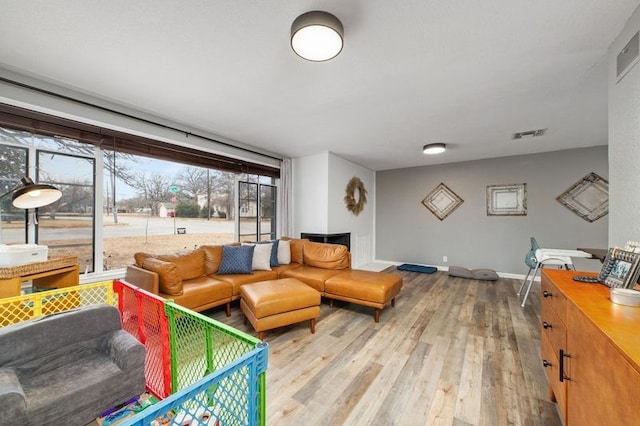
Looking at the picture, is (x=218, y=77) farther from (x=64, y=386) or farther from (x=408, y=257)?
(x=408, y=257)

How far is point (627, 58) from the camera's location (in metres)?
1.45

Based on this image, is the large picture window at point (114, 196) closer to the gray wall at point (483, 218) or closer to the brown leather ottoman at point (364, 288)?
the brown leather ottoman at point (364, 288)

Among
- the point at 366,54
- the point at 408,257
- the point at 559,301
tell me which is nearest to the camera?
the point at 559,301

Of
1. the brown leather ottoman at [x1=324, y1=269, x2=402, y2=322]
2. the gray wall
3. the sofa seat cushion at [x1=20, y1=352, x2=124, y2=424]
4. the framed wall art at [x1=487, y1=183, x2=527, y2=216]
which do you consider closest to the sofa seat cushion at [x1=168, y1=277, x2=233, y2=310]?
the sofa seat cushion at [x1=20, y1=352, x2=124, y2=424]

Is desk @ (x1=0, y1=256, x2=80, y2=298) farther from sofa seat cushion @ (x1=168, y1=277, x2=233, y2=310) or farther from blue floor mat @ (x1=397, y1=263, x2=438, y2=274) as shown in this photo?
blue floor mat @ (x1=397, y1=263, x2=438, y2=274)

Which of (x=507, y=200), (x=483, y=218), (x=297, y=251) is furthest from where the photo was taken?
(x=483, y=218)

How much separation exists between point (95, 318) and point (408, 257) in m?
5.57

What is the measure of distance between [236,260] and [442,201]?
447cm

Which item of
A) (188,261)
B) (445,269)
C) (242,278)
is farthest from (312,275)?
(445,269)

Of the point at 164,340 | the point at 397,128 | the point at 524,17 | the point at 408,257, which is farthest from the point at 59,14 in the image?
the point at 408,257

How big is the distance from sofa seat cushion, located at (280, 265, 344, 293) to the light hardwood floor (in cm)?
40

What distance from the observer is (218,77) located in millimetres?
2104

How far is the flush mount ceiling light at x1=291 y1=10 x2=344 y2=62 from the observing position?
4.62 feet

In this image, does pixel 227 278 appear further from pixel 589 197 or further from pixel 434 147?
pixel 589 197
